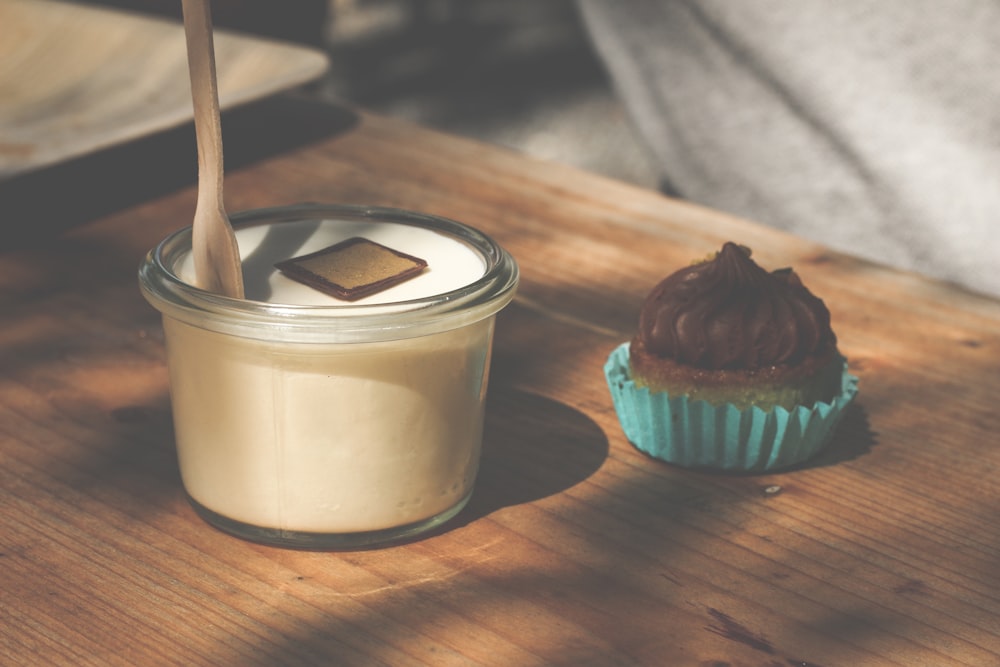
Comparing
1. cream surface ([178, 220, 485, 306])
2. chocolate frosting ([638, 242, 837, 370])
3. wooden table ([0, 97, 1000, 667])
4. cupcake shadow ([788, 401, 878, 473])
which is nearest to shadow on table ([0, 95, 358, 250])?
wooden table ([0, 97, 1000, 667])

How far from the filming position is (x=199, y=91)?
686 mm

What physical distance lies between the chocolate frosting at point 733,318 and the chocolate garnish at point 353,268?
0.66ft

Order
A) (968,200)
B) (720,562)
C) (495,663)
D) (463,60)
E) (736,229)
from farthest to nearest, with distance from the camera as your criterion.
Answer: (463,60), (968,200), (736,229), (720,562), (495,663)

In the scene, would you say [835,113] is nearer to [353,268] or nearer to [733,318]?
[733,318]

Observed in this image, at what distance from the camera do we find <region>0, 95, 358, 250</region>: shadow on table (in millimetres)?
1229

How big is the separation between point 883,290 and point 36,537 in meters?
0.79

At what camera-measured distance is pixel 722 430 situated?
838mm

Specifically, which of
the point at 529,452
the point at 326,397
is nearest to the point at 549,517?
the point at 529,452

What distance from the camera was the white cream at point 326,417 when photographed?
2.21 feet

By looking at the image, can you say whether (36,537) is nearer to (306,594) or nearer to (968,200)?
(306,594)

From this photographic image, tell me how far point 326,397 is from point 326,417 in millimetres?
13

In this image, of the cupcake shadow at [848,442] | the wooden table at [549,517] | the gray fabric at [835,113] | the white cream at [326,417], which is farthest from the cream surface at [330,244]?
the gray fabric at [835,113]

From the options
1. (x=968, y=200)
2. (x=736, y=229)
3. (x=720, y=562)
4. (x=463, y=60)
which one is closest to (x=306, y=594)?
(x=720, y=562)

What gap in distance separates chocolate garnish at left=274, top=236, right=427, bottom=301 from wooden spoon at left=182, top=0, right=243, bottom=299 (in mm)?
39
